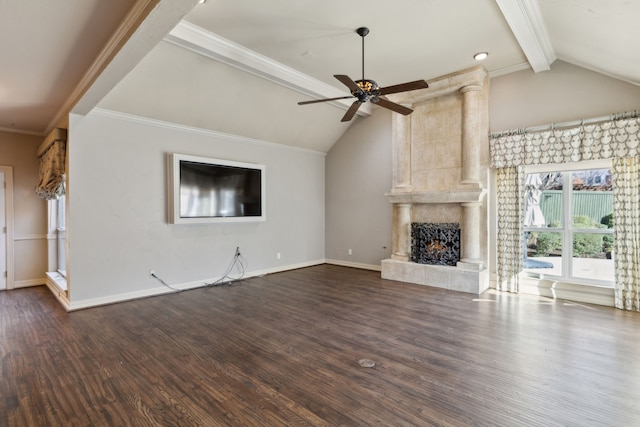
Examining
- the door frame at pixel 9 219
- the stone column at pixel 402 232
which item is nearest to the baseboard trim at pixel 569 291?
the stone column at pixel 402 232

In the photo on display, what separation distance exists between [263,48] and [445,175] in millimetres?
3627

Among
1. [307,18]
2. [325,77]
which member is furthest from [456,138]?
[307,18]

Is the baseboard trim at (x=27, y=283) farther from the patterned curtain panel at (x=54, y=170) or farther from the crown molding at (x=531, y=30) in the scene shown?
the crown molding at (x=531, y=30)

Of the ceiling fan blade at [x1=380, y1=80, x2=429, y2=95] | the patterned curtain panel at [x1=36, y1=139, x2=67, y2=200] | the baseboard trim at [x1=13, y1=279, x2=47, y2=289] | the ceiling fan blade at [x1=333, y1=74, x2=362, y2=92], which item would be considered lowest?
the baseboard trim at [x1=13, y1=279, x2=47, y2=289]

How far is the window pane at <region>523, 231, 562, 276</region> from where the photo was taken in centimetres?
490

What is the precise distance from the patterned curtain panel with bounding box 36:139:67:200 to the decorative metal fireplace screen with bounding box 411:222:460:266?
5725 millimetres

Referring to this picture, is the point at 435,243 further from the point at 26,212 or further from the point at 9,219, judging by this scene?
the point at 9,219

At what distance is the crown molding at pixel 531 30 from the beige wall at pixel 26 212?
7741 mm

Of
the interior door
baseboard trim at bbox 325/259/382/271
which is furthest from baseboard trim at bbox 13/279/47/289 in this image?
baseboard trim at bbox 325/259/382/271

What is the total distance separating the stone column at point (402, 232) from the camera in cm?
615

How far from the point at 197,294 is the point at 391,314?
299 centimetres

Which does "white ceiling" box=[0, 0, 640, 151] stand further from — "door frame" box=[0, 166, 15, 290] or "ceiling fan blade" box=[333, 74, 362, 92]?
"door frame" box=[0, 166, 15, 290]

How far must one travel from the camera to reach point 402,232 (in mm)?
6164

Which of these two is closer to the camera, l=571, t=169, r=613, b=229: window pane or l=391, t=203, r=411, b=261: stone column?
l=571, t=169, r=613, b=229: window pane
